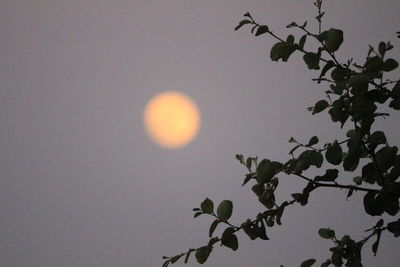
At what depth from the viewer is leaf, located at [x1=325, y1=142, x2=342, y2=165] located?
5.11ft

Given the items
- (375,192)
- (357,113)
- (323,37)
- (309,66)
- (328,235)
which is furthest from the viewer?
(328,235)

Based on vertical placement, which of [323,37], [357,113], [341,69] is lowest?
[357,113]

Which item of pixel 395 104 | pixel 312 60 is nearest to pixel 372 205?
pixel 395 104

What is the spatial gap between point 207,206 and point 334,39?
1097 millimetres

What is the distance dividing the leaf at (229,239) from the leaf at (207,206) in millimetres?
151

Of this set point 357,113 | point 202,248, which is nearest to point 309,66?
point 357,113

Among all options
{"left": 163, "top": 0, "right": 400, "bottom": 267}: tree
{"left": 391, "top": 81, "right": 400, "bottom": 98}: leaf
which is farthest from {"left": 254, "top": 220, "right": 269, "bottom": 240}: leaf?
{"left": 391, "top": 81, "right": 400, "bottom": 98}: leaf

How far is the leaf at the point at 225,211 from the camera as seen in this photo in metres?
1.65

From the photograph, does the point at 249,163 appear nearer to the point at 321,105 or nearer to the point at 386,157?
the point at 321,105

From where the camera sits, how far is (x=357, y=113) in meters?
1.35

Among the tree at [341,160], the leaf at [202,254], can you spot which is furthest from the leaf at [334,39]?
the leaf at [202,254]

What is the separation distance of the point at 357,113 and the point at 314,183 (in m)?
0.45

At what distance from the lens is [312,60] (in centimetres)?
169

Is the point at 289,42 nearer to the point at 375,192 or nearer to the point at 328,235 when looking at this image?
the point at 375,192
